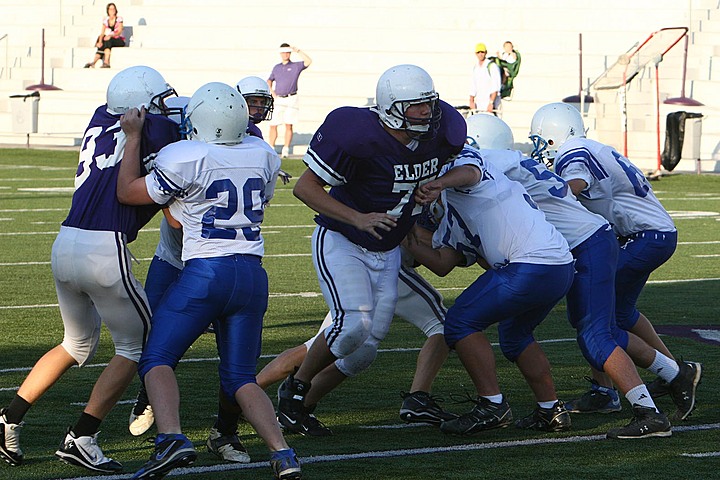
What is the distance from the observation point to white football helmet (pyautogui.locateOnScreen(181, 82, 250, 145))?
5184 millimetres

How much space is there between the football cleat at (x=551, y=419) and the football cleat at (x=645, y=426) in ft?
0.87

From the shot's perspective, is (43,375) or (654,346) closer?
(43,375)

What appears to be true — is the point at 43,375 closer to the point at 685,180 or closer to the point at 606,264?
the point at 606,264

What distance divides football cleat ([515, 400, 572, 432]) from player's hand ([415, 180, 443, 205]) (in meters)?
1.09

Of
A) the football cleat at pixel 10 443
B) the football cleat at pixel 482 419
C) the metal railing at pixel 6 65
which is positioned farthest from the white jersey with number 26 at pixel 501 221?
the metal railing at pixel 6 65

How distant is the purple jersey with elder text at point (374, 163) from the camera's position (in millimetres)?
5645

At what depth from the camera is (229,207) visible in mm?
5145

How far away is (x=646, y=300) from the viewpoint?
10039 millimetres

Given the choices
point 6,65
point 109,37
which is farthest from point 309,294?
point 6,65

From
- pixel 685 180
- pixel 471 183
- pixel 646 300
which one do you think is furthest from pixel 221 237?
pixel 685 180

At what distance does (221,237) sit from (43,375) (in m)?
0.97

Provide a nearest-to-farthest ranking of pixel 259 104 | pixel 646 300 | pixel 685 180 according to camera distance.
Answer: pixel 259 104, pixel 646 300, pixel 685 180

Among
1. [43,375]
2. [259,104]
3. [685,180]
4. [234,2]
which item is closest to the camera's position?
[43,375]

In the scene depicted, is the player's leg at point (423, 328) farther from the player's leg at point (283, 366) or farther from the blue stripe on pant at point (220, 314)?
the blue stripe on pant at point (220, 314)
